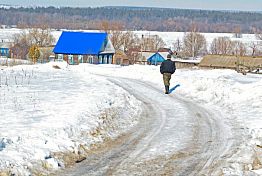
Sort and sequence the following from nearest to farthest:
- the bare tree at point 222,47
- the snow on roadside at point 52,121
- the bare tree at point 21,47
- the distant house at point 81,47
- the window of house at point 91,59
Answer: the snow on roadside at point 52,121 < the distant house at point 81,47 < the window of house at point 91,59 < the bare tree at point 21,47 < the bare tree at point 222,47

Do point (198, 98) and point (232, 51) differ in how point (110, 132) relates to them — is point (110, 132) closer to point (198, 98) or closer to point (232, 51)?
point (198, 98)

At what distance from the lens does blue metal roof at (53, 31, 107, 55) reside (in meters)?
58.9

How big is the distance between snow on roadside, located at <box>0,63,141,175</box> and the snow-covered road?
1.76 feet

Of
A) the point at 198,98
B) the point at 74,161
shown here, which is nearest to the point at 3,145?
the point at 74,161

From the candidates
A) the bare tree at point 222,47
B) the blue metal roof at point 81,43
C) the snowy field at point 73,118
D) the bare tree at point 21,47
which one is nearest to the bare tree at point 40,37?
the bare tree at point 21,47

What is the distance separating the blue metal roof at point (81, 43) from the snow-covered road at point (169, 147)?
44.6 metres

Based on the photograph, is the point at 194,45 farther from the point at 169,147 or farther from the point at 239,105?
the point at 169,147

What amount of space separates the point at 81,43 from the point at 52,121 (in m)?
49.4

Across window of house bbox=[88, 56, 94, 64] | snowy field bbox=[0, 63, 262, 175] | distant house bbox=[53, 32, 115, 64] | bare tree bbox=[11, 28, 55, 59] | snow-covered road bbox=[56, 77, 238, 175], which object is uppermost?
bare tree bbox=[11, 28, 55, 59]

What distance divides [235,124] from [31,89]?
26.5 ft

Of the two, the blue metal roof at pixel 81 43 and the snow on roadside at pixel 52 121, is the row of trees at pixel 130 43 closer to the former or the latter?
the blue metal roof at pixel 81 43

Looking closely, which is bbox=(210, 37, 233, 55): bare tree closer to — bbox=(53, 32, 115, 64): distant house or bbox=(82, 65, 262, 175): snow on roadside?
bbox=(53, 32, 115, 64): distant house

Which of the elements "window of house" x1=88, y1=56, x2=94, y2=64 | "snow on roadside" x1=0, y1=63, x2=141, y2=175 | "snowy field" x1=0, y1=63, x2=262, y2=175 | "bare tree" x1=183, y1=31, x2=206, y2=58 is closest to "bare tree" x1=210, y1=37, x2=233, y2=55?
"bare tree" x1=183, y1=31, x2=206, y2=58

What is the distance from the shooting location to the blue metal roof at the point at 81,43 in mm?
58938
